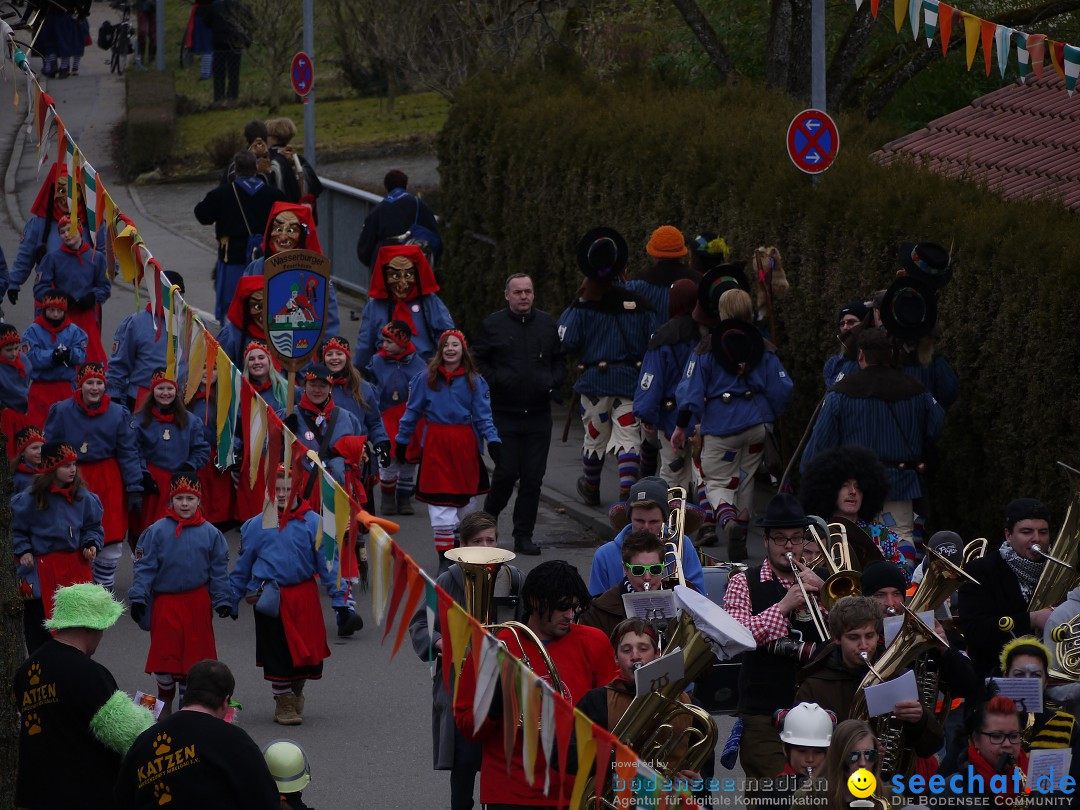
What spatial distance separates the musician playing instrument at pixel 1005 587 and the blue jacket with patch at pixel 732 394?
152 inches

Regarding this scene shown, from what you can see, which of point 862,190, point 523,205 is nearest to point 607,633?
point 862,190

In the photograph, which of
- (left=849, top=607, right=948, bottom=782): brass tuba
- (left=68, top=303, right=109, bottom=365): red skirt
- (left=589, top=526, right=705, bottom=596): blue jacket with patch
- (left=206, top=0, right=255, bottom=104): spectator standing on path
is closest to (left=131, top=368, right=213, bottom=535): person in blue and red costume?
(left=68, top=303, right=109, bottom=365): red skirt

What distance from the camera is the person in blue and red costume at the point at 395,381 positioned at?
13.6 meters

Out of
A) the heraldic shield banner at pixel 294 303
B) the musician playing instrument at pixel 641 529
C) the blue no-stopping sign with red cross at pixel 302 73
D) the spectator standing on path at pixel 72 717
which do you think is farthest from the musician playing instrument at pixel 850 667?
the blue no-stopping sign with red cross at pixel 302 73

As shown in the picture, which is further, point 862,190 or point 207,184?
point 207,184

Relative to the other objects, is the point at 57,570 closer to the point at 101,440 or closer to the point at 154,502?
the point at 101,440

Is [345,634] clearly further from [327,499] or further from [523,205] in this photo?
[523,205]

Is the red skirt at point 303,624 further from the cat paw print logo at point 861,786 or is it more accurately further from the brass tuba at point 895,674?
the cat paw print logo at point 861,786

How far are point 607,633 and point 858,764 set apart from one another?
6.11 ft

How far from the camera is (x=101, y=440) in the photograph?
38.1 feet

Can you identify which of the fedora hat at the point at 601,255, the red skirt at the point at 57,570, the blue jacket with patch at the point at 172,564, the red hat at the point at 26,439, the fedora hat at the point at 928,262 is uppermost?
the fedora hat at the point at 928,262

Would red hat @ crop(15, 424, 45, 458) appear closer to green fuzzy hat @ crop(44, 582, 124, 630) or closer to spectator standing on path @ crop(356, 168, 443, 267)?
green fuzzy hat @ crop(44, 582, 124, 630)

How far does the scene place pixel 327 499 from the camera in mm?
7430

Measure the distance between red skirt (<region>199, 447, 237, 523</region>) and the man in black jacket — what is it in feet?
5.99
